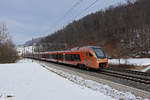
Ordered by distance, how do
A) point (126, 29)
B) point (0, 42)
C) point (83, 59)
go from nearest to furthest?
point (83, 59), point (0, 42), point (126, 29)

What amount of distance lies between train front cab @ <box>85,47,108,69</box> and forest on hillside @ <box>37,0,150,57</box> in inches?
1335

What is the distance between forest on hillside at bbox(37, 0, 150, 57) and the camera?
59.6m

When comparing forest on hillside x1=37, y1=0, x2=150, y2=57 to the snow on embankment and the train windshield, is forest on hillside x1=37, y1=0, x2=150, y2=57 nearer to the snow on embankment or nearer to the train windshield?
the train windshield

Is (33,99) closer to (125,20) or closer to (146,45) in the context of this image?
(146,45)

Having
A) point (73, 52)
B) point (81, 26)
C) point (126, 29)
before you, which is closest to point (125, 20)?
point (126, 29)

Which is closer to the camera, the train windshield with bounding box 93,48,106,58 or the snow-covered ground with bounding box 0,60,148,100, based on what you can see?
the snow-covered ground with bounding box 0,60,148,100

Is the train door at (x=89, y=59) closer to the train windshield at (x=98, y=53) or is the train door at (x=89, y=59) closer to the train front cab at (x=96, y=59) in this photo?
the train front cab at (x=96, y=59)

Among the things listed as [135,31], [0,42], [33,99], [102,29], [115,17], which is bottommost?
[33,99]

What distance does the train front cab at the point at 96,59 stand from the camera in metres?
15.4

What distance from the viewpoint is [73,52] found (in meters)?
20.7

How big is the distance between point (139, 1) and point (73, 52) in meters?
68.2

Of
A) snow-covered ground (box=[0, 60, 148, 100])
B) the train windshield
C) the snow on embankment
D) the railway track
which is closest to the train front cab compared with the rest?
the train windshield

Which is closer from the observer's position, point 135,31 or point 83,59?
point 83,59

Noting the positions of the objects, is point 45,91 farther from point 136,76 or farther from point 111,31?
point 111,31
